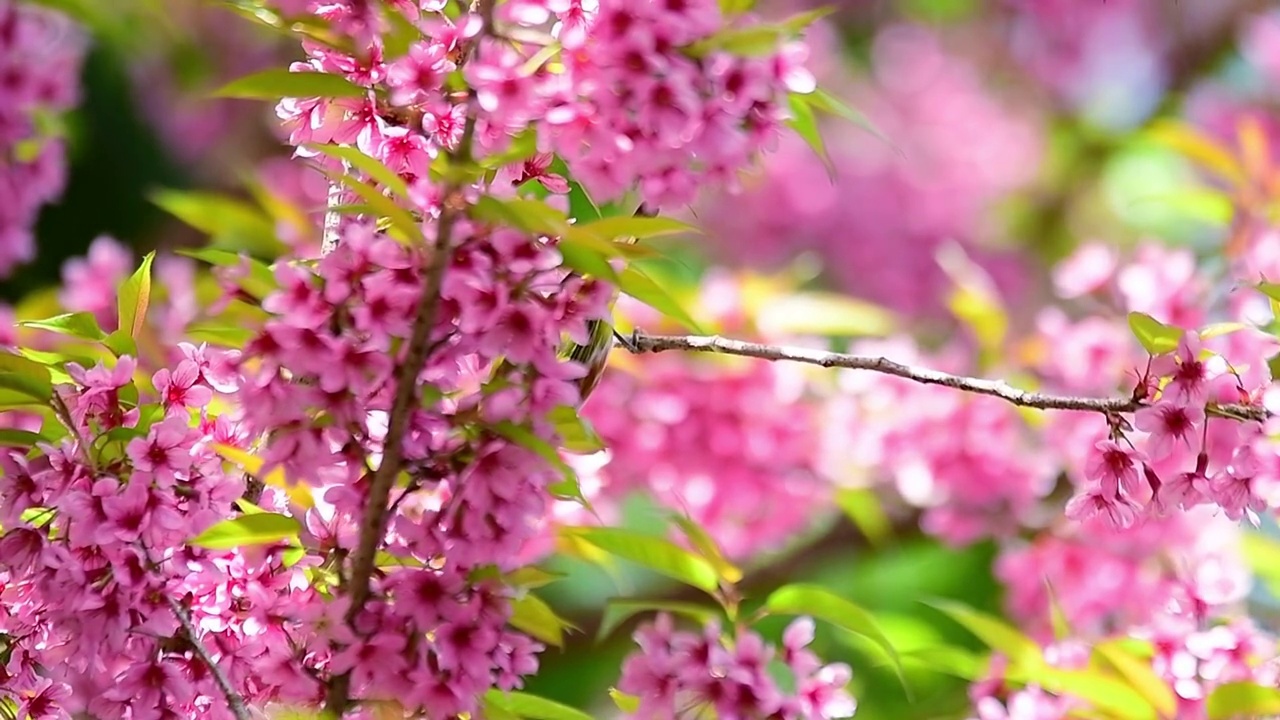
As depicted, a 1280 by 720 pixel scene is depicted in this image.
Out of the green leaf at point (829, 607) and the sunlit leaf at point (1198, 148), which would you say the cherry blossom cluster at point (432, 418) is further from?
the sunlit leaf at point (1198, 148)

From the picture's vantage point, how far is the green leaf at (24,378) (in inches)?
29.8

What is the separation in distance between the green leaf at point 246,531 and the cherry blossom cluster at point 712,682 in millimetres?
248

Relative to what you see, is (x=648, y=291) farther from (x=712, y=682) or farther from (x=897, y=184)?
(x=897, y=184)

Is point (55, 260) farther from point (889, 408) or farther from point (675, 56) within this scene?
point (675, 56)

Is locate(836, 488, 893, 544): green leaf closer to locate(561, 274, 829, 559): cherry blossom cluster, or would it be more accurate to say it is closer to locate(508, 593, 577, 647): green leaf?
locate(561, 274, 829, 559): cherry blossom cluster

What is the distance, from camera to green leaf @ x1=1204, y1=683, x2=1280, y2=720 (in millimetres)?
929

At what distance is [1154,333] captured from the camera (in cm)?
81

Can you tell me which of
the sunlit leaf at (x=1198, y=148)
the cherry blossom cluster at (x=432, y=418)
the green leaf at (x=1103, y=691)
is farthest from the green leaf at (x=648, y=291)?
the sunlit leaf at (x=1198, y=148)

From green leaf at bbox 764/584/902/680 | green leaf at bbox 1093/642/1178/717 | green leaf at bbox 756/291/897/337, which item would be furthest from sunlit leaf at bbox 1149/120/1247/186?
green leaf at bbox 764/584/902/680

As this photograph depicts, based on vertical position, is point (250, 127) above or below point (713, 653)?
below

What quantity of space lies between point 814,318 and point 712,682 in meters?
0.81

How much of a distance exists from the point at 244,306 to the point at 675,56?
25 centimetres

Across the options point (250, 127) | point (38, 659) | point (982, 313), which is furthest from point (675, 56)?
point (250, 127)

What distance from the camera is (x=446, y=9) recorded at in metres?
0.78
